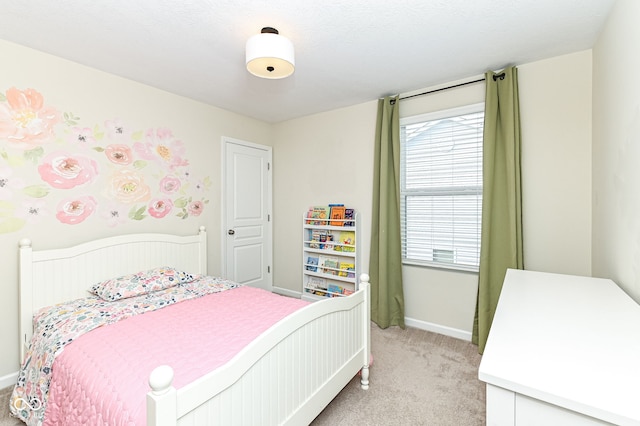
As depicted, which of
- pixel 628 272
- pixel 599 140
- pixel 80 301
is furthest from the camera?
pixel 80 301

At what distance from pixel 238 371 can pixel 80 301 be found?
6.11ft

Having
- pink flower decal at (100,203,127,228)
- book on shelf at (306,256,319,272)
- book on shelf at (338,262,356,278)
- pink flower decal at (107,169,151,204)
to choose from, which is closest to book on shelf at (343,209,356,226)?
book on shelf at (338,262,356,278)

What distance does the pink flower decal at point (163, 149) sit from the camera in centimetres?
291

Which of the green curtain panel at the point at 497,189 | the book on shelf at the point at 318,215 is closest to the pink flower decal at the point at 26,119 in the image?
the book on shelf at the point at 318,215

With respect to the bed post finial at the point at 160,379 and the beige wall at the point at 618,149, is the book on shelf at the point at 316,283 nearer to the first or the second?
the beige wall at the point at 618,149

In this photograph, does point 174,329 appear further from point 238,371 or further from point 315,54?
point 315,54

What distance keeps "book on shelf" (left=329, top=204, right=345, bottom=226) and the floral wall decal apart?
1592 millimetres

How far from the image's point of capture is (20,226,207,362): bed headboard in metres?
2.13

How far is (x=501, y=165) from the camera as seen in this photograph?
8.48 ft

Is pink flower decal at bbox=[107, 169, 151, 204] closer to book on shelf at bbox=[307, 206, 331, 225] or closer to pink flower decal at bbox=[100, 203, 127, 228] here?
pink flower decal at bbox=[100, 203, 127, 228]

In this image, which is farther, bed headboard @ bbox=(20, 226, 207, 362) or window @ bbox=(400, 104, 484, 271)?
window @ bbox=(400, 104, 484, 271)

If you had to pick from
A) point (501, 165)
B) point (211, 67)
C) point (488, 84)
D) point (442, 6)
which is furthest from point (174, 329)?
point (488, 84)

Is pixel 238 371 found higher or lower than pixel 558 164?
Result: lower

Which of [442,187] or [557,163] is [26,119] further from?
[557,163]
